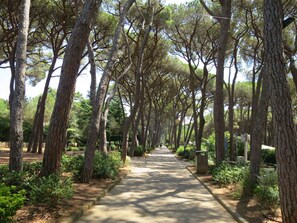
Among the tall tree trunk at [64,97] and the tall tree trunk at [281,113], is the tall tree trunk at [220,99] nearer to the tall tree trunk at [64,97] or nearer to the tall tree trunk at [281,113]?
the tall tree trunk at [64,97]

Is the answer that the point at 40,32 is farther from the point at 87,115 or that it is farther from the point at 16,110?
the point at 87,115

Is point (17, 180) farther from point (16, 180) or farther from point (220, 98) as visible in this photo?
point (220, 98)

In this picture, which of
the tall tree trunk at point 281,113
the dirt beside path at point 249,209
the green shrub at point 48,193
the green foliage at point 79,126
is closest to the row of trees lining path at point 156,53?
the tall tree trunk at point 281,113

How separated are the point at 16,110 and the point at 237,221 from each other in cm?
534

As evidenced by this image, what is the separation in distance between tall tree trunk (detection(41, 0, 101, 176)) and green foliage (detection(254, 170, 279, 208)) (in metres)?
4.16

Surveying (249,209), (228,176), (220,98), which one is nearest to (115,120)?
(220,98)

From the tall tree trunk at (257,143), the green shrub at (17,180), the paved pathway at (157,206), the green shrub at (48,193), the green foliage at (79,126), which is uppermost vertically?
the green foliage at (79,126)

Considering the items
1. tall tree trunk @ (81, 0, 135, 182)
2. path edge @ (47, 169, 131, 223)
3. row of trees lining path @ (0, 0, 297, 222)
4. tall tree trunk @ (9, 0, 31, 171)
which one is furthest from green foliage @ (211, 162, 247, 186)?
tall tree trunk @ (9, 0, 31, 171)

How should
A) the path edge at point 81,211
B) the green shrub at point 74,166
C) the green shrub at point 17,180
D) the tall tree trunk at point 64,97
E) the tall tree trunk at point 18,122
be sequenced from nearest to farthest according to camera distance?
1. the path edge at point 81,211
2. the green shrub at point 17,180
3. the tall tree trunk at point 64,97
4. the tall tree trunk at point 18,122
5. the green shrub at point 74,166

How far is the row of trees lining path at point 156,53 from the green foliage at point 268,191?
30.3 inches

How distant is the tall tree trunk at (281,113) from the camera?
4910 mm

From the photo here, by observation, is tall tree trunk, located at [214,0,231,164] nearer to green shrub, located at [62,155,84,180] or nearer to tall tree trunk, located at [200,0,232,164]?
tall tree trunk, located at [200,0,232,164]

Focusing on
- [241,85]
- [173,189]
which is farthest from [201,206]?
[241,85]

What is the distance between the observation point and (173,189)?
35.1 ft
